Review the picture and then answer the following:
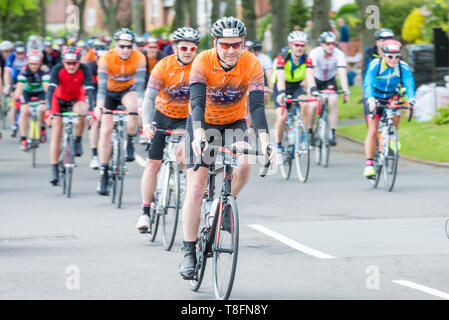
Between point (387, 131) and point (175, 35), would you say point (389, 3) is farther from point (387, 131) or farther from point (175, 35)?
point (175, 35)

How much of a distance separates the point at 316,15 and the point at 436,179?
48.9 feet

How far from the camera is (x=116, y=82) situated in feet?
47.1

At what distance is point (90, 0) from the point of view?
124 m

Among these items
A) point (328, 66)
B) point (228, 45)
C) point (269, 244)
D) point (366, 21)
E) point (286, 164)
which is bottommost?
point (269, 244)

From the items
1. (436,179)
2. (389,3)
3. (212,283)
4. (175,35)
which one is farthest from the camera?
(389,3)

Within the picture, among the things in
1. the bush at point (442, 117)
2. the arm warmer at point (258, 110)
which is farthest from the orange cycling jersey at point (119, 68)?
the bush at point (442, 117)

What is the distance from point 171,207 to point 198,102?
8.34 feet

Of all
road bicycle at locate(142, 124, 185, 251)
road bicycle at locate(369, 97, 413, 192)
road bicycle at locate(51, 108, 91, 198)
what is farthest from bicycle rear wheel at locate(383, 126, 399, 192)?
road bicycle at locate(142, 124, 185, 251)

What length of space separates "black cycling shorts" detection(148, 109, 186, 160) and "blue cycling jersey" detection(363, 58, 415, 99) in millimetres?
4756

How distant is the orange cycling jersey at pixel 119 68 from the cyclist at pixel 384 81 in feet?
10.5

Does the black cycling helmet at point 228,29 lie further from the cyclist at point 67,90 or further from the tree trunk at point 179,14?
the tree trunk at point 179,14

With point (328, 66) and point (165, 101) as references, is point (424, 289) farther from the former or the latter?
point (328, 66)

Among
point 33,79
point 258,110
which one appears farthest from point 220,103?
point 33,79
